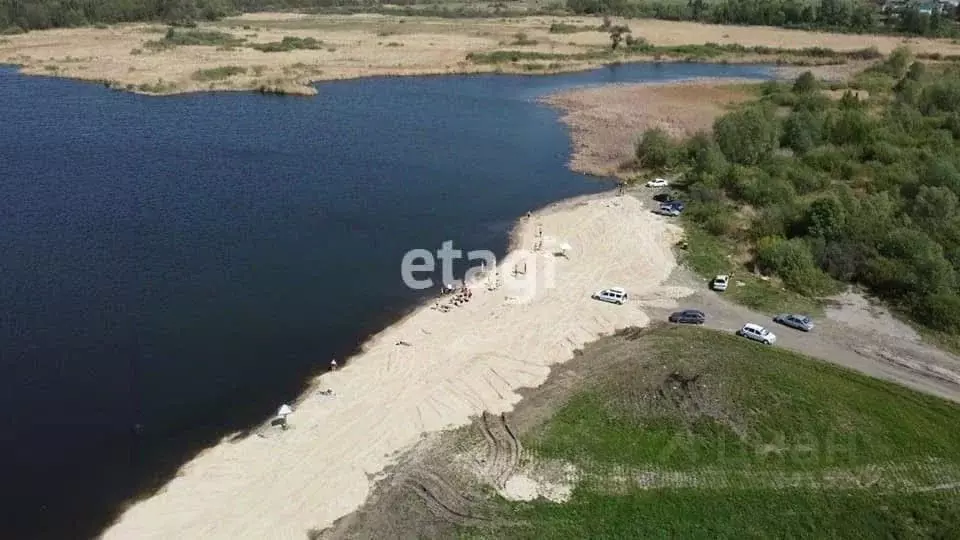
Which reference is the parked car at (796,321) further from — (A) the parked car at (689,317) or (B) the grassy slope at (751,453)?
(A) the parked car at (689,317)

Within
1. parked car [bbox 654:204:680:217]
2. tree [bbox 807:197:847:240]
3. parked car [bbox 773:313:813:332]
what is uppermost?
tree [bbox 807:197:847:240]

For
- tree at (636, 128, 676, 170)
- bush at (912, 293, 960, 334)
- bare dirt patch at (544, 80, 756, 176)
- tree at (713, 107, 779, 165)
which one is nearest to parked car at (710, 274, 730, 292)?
bush at (912, 293, 960, 334)

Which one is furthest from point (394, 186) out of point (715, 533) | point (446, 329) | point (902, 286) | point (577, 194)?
point (715, 533)

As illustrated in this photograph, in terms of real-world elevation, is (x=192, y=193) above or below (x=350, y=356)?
above

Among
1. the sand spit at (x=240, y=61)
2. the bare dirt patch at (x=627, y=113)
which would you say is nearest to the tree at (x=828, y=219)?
the bare dirt patch at (x=627, y=113)

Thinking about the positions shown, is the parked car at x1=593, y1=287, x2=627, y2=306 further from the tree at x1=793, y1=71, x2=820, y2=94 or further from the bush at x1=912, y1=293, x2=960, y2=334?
the tree at x1=793, y1=71, x2=820, y2=94

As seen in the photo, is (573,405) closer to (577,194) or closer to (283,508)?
(283,508)
